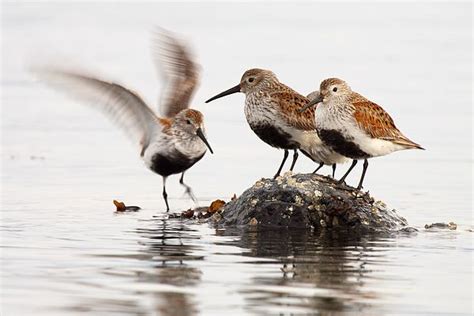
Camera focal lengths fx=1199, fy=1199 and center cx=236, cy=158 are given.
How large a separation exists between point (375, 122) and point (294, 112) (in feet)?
2.97

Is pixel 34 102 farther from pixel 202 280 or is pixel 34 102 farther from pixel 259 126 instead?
pixel 202 280

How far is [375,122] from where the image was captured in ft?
37.1

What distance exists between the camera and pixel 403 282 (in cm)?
859

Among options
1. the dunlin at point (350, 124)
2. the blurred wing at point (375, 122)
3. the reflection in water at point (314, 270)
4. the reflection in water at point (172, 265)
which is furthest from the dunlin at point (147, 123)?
the reflection in water at point (314, 270)

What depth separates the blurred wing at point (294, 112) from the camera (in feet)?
38.6

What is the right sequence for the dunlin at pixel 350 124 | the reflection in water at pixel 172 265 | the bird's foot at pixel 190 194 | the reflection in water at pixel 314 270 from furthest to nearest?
the bird's foot at pixel 190 194 < the dunlin at pixel 350 124 < the reflection in water at pixel 314 270 < the reflection in water at pixel 172 265

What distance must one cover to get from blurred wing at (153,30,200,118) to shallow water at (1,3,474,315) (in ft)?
3.14

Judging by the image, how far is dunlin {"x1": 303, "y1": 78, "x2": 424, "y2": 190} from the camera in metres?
11.1

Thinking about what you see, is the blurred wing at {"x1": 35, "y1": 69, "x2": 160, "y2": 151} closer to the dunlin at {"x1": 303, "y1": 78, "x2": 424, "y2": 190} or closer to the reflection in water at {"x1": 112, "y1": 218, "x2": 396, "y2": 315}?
the reflection in water at {"x1": 112, "y1": 218, "x2": 396, "y2": 315}

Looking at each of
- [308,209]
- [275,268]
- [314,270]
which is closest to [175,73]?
[308,209]

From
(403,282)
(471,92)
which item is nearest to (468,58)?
(471,92)

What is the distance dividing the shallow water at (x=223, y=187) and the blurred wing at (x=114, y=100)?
199mm

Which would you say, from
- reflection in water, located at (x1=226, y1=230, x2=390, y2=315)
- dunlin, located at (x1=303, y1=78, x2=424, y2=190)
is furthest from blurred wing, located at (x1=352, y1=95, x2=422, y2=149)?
reflection in water, located at (x1=226, y1=230, x2=390, y2=315)

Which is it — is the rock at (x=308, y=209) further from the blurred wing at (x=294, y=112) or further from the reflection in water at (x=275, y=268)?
the blurred wing at (x=294, y=112)
